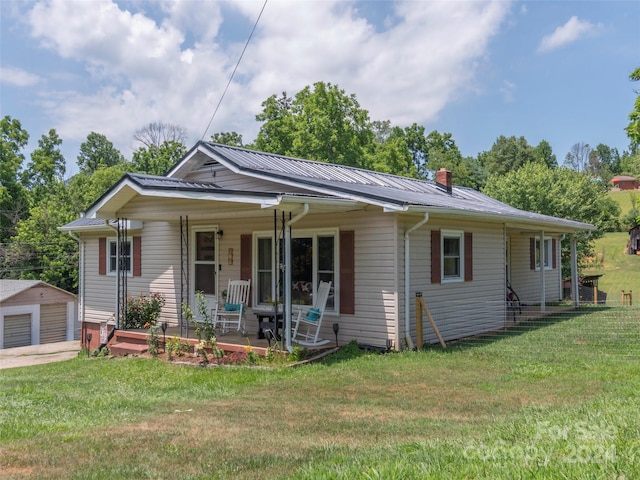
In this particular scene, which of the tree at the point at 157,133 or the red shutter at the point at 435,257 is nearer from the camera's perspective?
the red shutter at the point at 435,257

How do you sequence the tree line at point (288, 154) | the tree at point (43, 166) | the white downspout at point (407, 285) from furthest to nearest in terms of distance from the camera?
the tree at point (43, 166) < the tree line at point (288, 154) < the white downspout at point (407, 285)

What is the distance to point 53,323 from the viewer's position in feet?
71.7

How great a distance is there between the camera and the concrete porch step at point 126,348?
34.4 ft

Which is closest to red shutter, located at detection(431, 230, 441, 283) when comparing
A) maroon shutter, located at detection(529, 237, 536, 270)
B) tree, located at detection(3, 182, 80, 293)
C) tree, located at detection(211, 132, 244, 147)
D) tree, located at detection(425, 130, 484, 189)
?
maroon shutter, located at detection(529, 237, 536, 270)

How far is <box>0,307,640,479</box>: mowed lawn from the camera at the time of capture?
11.5 feet

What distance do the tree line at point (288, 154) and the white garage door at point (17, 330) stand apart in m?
7.03

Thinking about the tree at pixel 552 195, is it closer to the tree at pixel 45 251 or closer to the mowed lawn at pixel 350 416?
the mowed lawn at pixel 350 416

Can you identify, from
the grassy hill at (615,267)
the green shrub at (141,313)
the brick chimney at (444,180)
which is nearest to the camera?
the green shrub at (141,313)

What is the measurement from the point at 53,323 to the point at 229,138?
20.7 m

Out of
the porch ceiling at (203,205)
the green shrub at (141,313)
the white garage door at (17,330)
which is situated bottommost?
the white garage door at (17,330)

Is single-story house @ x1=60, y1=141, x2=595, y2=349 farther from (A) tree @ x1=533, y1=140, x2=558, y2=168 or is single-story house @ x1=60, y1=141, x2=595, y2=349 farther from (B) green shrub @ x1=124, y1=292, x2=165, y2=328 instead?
(A) tree @ x1=533, y1=140, x2=558, y2=168

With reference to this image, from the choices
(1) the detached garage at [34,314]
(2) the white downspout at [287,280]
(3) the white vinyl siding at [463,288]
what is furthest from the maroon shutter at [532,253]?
(1) the detached garage at [34,314]

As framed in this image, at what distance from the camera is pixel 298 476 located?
339 cm

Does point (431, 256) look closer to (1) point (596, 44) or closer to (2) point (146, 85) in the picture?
(1) point (596, 44)
